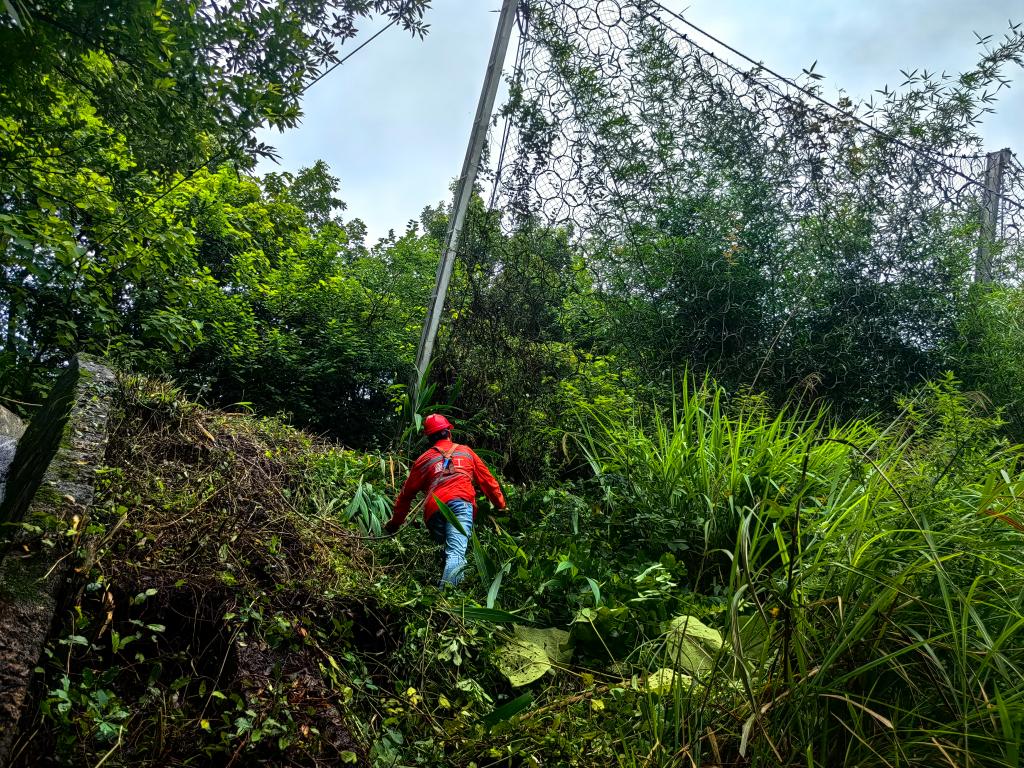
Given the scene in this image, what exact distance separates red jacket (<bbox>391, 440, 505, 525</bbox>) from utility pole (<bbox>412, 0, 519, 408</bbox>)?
1064 mm

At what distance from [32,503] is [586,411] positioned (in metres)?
3.51

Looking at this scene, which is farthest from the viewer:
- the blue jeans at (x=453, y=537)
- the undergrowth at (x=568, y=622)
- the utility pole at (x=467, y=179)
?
the utility pole at (x=467, y=179)

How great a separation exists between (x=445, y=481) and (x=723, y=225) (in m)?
3.40

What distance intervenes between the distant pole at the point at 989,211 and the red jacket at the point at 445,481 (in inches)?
194

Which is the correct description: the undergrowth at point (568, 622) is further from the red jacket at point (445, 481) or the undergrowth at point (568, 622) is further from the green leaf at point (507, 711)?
the red jacket at point (445, 481)

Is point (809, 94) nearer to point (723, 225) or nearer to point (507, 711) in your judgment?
point (723, 225)

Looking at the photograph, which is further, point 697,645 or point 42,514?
point 697,645

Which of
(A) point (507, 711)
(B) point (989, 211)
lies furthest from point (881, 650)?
(B) point (989, 211)

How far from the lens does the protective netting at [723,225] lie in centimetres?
580

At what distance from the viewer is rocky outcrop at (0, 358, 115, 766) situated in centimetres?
195

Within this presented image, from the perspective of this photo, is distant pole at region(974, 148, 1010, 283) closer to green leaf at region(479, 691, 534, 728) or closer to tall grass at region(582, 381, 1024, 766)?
tall grass at region(582, 381, 1024, 766)

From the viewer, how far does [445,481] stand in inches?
172

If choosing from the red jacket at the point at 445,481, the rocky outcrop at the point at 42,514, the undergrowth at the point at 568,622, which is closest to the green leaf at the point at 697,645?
the undergrowth at the point at 568,622

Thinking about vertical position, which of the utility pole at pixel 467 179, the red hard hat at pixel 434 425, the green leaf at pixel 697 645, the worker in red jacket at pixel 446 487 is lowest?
the green leaf at pixel 697 645
